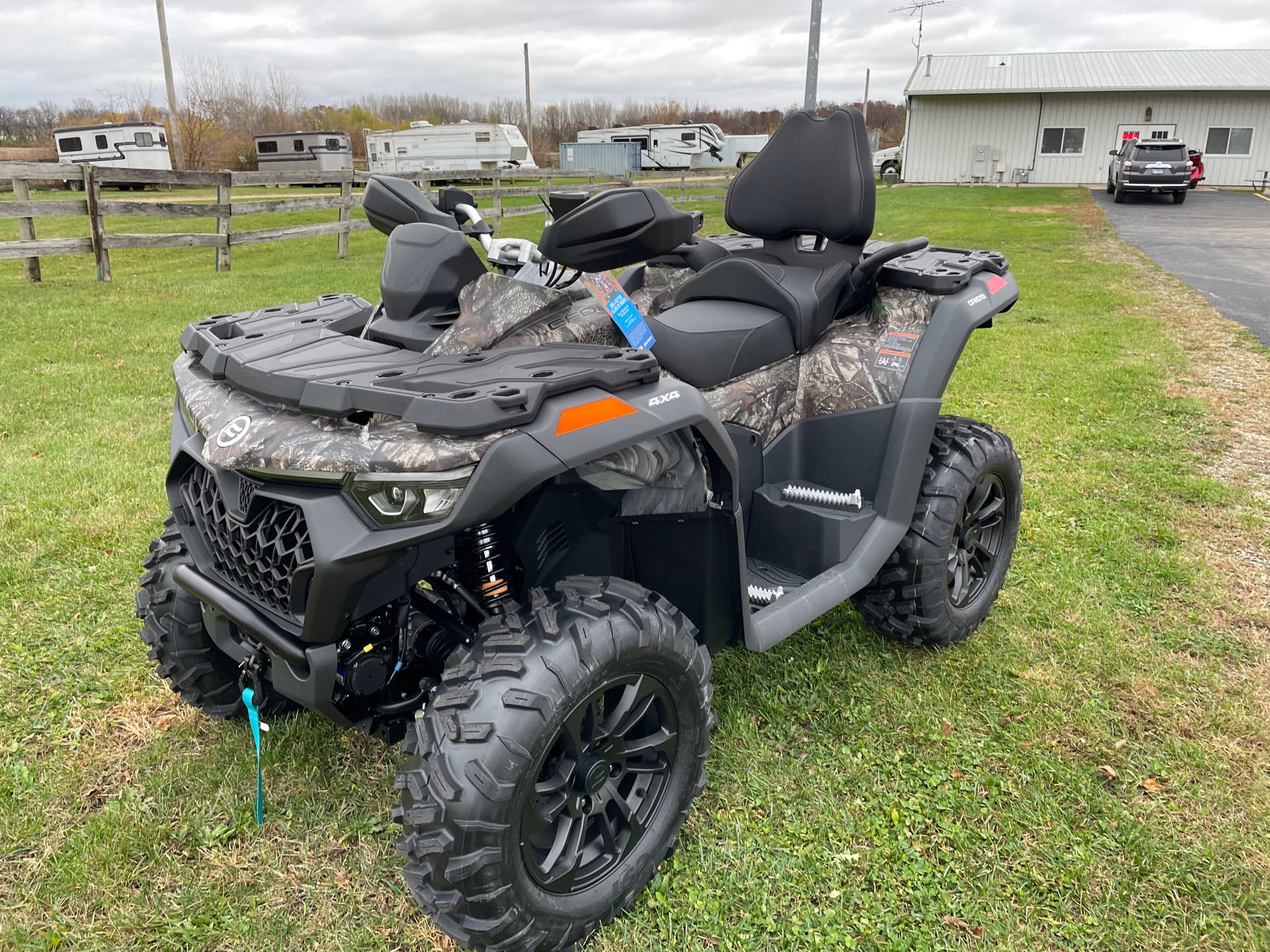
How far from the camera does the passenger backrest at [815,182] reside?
2840 mm

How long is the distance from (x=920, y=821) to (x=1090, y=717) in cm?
80

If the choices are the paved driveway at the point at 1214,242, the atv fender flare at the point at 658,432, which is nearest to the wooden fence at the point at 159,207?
the atv fender flare at the point at 658,432

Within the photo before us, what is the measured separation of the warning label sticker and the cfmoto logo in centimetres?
189

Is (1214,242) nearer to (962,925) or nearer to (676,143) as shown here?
(962,925)

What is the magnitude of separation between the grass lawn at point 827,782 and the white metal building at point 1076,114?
34.1 metres

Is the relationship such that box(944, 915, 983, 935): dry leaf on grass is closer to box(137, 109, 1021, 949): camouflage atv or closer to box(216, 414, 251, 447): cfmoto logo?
box(137, 109, 1021, 949): camouflage atv

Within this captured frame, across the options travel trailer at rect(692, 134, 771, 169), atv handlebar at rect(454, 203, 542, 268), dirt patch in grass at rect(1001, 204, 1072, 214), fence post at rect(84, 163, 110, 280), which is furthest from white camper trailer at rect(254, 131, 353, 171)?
atv handlebar at rect(454, 203, 542, 268)

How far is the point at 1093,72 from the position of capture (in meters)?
34.3

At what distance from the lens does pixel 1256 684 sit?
9.80ft

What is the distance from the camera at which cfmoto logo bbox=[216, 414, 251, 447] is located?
5.76 ft

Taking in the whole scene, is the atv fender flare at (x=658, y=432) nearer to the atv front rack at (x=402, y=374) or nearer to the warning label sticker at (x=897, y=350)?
the atv front rack at (x=402, y=374)

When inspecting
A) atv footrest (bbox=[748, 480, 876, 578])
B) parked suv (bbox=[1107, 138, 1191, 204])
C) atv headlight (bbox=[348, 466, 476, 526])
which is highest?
parked suv (bbox=[1107, 138, 1191, 204])

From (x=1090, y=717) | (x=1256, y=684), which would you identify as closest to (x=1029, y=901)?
(x=1090, y=717)

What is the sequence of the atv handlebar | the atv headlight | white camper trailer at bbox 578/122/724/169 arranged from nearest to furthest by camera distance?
the atv headlight, the atv handlebar, white camper trailer at bbox 578/122/724/169
